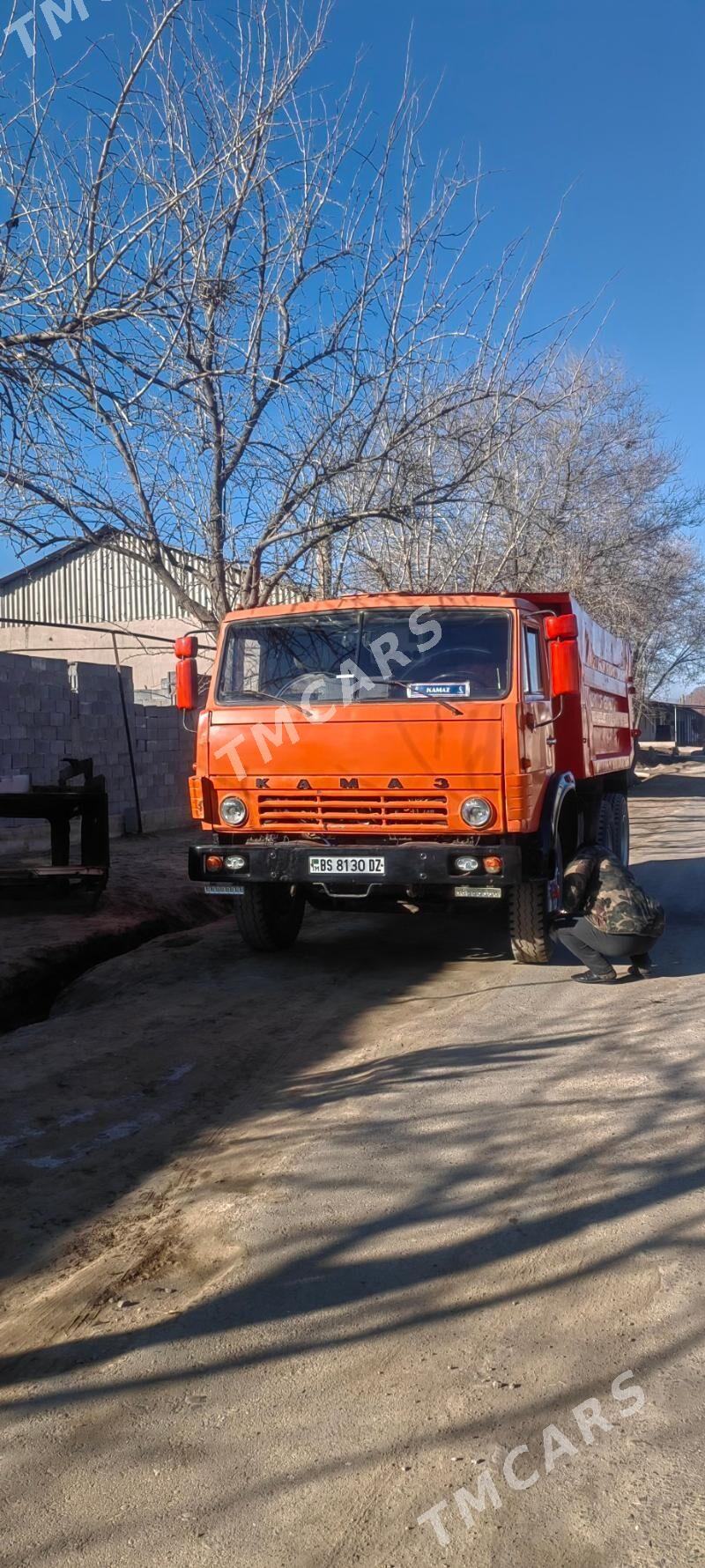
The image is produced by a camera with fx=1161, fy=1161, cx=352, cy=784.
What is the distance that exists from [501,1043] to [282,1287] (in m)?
2.71

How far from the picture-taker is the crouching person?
711 centimetres

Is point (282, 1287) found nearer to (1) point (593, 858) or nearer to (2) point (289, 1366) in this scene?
(2) point (289, 1366)

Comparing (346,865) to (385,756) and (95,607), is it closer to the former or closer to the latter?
(385,756)

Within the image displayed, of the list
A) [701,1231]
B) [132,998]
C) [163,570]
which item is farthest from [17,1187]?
[163,570]

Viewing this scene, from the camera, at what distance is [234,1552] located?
234 centimetres

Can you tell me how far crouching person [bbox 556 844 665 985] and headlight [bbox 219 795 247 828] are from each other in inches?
82.6

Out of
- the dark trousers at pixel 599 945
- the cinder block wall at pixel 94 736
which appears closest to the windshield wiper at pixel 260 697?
the dark trousers at pixel 599 945

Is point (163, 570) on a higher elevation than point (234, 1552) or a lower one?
higher

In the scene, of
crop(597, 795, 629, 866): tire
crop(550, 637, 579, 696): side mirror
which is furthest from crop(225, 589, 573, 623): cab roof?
crop(597, 795, 629, 866): tire

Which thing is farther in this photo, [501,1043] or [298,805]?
[298,805]

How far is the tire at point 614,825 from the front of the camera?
37.2 feet

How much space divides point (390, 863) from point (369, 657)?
4.51 feet

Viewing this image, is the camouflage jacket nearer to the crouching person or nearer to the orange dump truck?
the crouching person

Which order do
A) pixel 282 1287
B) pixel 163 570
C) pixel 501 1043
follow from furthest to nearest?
pixel 163 570, pixel 501 1043, pixel 282 1287
